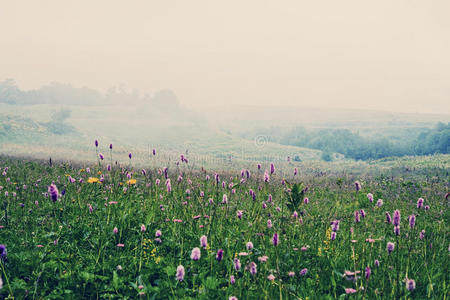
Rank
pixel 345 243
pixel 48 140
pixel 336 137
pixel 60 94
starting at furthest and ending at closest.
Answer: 1. pixel 60 94
2. pixel 336 137
3. pixel 48 140
4. pixel 345 243

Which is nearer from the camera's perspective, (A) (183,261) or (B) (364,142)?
(A) (183,261)

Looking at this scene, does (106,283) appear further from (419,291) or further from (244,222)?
(419,291)

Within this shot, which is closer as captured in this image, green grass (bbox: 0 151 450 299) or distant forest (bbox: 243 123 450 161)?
green grass (bbox: 0 151 450 299)

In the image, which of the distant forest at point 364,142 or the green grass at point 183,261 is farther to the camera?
the distant forest at point 364,142

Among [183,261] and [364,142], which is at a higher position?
[183,261]

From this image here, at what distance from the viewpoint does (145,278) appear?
3.06m

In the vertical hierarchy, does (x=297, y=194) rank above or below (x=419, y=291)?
above

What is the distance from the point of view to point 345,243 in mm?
4430

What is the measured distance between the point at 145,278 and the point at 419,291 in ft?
8.82

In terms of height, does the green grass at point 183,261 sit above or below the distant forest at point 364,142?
above

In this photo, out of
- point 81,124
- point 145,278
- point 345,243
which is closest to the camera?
point 145,278

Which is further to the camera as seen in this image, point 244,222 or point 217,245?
point 244,222

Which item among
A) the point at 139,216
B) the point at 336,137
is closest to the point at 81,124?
the point at 336,137

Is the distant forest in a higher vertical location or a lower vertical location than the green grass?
lower
